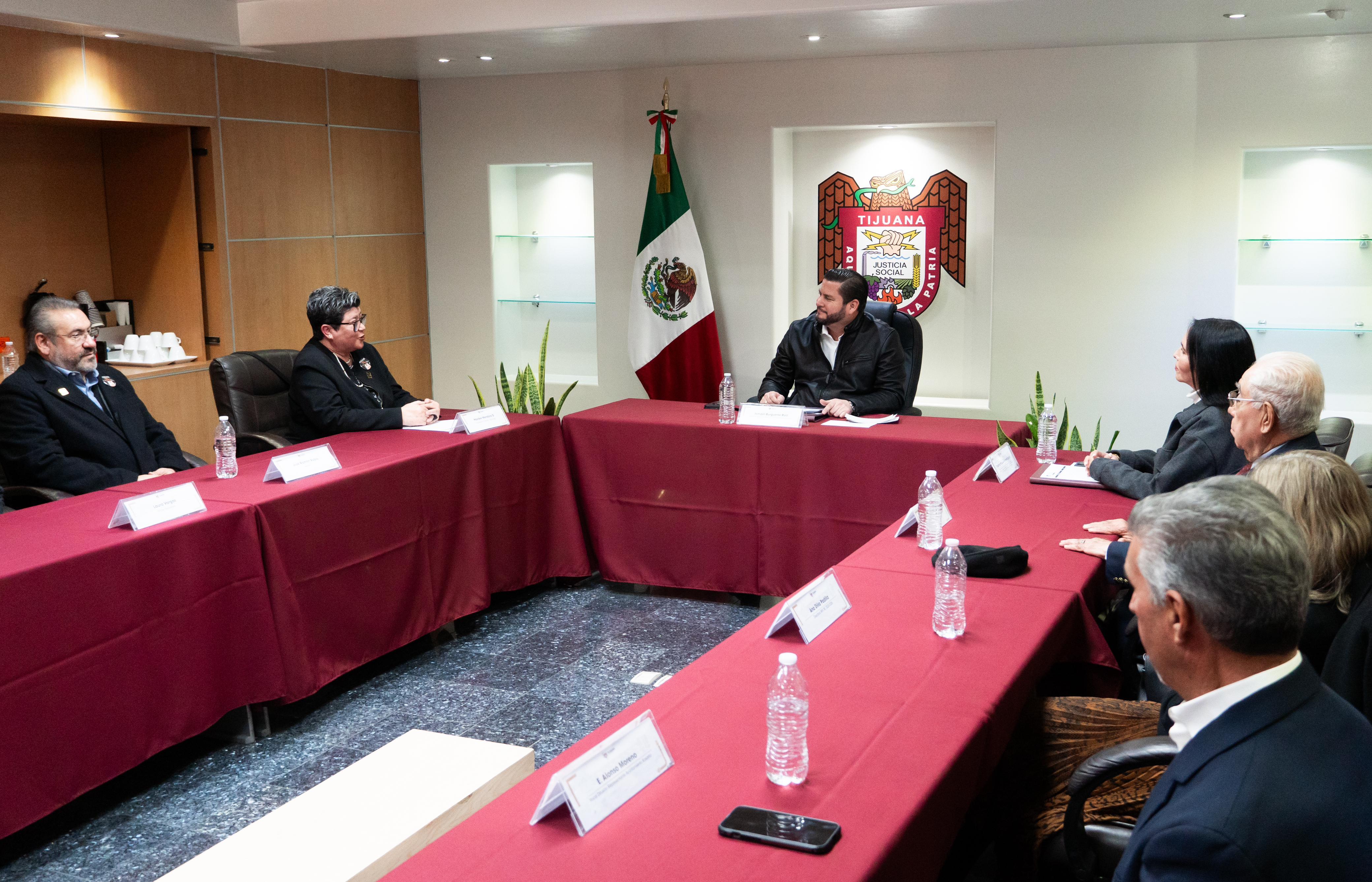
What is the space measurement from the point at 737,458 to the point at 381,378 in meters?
1.52

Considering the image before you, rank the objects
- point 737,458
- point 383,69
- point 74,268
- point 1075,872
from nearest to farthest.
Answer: point 1075,872
point 737,458
point 74,268
point 383,69

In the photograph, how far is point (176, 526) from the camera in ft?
9.91

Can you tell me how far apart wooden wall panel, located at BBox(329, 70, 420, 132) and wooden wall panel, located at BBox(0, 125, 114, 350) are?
4.16 feet

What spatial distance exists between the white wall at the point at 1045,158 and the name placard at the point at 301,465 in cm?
327

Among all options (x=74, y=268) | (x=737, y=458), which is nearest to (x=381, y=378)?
(x=737, y=458)

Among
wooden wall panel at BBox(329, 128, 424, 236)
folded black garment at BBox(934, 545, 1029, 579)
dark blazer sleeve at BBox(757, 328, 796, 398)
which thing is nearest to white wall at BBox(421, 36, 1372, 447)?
wooden wall panel at BBox(329, 128, 424, 236)

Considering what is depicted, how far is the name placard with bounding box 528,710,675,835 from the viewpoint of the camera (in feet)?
5.04

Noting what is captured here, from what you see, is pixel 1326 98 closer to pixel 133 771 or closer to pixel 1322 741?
pixel 1322 741

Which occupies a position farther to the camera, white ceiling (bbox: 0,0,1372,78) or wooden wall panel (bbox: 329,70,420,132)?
wooden wall panel (bbox: 329,70,420,132)

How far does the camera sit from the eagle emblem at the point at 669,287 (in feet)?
21.2

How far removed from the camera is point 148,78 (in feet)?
17.7

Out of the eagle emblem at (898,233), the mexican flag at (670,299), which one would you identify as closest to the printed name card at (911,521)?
the eagle emblem at (898,233)

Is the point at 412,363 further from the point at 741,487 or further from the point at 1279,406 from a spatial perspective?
the point at 1279,406

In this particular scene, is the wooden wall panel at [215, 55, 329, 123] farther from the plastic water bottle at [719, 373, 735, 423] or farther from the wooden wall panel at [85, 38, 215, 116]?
Answer: the plastic water bottle at [719, 373, 735, 423]
